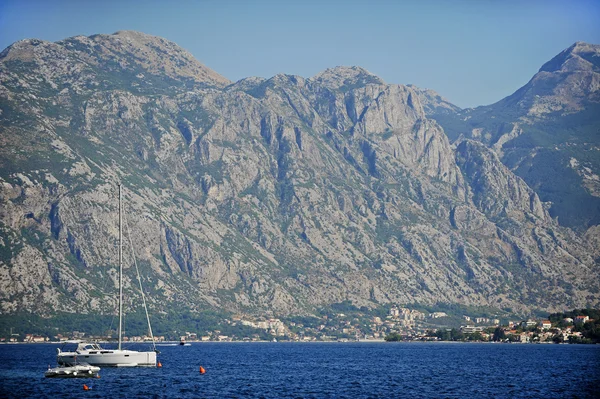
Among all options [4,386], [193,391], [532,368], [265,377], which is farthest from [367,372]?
[4,386]

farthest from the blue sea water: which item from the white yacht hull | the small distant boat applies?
the small distant boat

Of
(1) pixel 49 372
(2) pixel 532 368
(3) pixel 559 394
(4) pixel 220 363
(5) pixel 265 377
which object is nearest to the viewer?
(3) pixel 559 394

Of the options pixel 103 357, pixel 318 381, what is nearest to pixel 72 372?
pixel 103 357

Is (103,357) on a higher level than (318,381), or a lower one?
higher

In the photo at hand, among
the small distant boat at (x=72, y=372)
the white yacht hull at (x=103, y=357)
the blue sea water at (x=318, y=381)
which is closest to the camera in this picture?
the blue sea water at (x=318, y=381)

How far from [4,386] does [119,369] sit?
29.4 m

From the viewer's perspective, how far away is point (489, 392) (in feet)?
400

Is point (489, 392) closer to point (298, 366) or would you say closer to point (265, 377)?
point (265, 377)

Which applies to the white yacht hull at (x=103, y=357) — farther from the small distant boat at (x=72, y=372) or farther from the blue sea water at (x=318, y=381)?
the small distant boat at (x=72, y=372)

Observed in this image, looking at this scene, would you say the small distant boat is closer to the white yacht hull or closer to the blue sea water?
the blue sea water

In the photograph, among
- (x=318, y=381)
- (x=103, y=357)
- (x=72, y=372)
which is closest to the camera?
(x=72, y=372)

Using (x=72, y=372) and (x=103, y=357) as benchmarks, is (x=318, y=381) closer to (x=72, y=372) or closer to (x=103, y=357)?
(x=103, y=357)

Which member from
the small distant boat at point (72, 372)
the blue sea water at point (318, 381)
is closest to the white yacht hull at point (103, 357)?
the blue sea water at point (318, 381)

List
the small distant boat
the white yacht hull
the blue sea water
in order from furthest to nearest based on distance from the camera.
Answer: the white yacht hull → the small distant boat → the blue sea water
